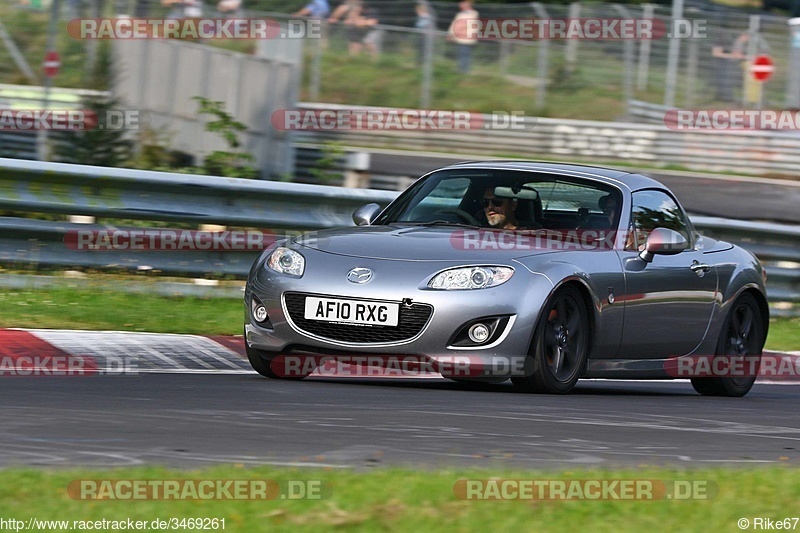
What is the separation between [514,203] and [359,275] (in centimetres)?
135

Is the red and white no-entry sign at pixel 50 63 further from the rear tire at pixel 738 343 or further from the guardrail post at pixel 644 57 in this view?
the rear tire at pixel 738 343

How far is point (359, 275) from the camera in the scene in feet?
24.4

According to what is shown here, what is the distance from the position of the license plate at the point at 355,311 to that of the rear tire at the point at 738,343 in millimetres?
2792

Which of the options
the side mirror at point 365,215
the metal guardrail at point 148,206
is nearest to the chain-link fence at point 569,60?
the metal guardrail at point 148,206

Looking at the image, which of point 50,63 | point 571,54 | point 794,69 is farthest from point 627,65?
point 50,63

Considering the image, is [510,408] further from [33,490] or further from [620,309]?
[33,490]

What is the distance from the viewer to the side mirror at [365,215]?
8.62m

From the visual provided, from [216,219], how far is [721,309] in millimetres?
3700

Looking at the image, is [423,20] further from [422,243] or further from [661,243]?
[422,243]

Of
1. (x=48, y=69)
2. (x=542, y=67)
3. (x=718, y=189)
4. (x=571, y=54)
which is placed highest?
(x=571, y=54)

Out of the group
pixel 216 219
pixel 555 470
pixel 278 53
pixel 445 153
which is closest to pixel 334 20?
pixel 445 153

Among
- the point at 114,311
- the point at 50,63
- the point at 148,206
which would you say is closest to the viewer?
the point at 114,311

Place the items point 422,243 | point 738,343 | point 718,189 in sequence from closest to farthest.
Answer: point 422,243, point 738,343, point 718,189

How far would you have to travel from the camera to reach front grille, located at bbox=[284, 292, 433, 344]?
7332mm
